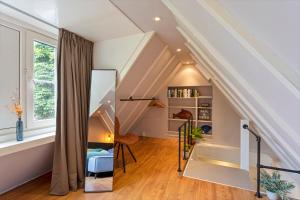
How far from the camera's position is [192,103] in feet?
16.6

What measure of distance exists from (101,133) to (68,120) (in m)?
0.52

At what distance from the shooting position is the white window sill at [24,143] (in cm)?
190

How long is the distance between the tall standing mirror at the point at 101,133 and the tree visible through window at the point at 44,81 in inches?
23.9

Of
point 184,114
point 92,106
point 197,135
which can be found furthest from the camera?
point 184,114

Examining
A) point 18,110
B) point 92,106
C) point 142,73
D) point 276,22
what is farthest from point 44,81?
point 276,22

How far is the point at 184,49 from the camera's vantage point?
11.7 ft

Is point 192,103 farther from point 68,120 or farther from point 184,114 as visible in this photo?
point 68,120

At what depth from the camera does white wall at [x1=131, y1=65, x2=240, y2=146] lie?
15.1ft

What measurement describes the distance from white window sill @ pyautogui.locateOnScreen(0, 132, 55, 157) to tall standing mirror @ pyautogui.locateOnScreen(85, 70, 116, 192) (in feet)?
1.75

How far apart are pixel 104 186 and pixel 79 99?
125cm

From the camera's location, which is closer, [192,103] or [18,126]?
[18,126]

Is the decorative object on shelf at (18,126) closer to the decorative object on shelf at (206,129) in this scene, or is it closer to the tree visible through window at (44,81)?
the tree visible through window at (44,81)

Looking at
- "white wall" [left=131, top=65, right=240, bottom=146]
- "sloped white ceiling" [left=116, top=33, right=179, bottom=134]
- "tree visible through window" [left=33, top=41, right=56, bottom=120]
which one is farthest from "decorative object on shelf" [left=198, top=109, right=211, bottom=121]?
"tree visible through window" [left=33, top=41, right=56, bottom=120]

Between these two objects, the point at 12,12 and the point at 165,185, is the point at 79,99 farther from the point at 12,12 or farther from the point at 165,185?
the point at 165,185
